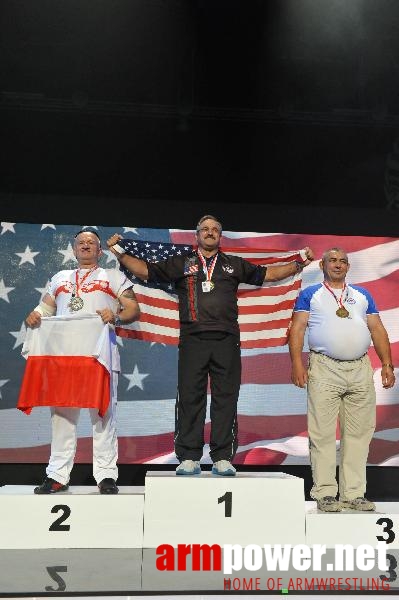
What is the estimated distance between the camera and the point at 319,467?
3.87m

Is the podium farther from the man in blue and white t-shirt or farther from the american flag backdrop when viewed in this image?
the american flag backdrop

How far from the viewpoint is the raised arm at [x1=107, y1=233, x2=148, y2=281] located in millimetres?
4145

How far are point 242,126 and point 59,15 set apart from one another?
58.4 inches

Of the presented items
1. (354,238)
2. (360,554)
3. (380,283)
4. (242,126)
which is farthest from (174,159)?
(360,554)

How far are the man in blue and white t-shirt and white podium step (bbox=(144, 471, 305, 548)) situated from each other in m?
0.34

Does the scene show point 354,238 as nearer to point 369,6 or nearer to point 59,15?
point 369,6

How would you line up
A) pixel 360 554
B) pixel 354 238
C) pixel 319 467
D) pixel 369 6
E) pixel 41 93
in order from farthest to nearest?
pixel 354 238, pixel 41 93, pixel 369 6, pixel 319 467, pixel 360 554

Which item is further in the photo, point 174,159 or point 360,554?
point 174,159

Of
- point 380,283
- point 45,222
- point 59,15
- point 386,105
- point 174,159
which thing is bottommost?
point 380,283

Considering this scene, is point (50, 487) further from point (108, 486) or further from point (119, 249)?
point (119, 249)

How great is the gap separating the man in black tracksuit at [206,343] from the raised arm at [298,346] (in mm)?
307

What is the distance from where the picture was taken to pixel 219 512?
3.52m

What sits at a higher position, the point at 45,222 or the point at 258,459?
the point at 45,222

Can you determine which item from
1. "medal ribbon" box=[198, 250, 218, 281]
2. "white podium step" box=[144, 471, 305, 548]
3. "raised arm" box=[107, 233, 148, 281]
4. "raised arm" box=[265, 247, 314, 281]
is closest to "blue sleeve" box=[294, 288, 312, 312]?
"raised arm" box=[265, 247, 314, 281]
